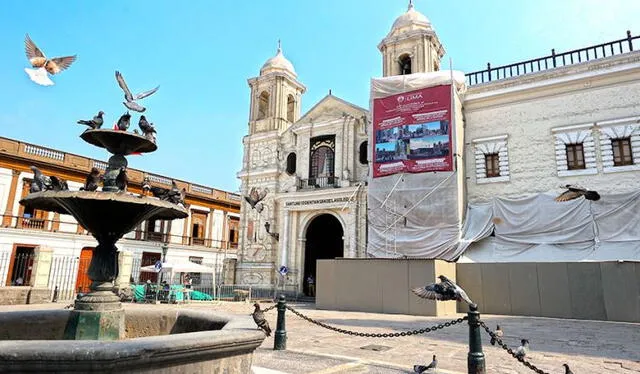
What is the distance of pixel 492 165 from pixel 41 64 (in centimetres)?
1580

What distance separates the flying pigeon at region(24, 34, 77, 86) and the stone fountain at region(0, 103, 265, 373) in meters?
1.28

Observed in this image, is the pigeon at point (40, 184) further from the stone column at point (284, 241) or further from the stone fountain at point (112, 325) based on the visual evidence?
the stone column at point (284, 241)

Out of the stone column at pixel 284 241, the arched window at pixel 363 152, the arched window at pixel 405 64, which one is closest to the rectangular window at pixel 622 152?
the arched window at pixel 363 152

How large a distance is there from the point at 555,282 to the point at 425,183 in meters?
5.79

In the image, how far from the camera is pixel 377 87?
19359 mm

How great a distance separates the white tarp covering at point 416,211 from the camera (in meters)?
16.3

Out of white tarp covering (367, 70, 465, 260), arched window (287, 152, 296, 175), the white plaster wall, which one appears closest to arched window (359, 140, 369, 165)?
white tarp covering (367, 70, 465, 260)

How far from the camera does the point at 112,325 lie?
4824 millimetres

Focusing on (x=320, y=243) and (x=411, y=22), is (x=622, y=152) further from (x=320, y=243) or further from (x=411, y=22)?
(x=320, y=243)

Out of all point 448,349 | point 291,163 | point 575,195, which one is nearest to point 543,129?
point 575,195

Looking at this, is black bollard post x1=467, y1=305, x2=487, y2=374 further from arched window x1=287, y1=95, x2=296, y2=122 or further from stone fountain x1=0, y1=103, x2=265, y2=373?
arched window x1=287, y1=95, x2=296, y2=122

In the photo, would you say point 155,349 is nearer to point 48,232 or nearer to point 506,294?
point 506,294

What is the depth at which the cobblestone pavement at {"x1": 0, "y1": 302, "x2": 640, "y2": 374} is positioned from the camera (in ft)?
19.2

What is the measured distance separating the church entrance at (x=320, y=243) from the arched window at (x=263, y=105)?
798 cm
